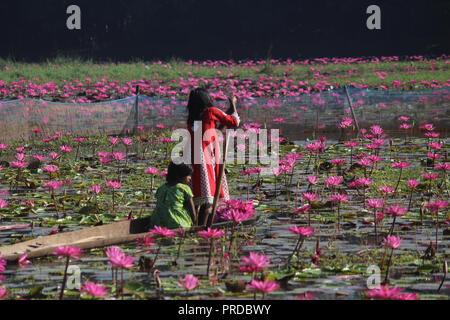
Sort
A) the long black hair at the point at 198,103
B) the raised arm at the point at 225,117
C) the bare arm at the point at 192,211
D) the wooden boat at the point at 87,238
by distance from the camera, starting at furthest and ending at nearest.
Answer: the long black hair at the point at 198,103 < the raised arm at the point at 225,117 < the bare arm at the point at 192,211 < the wooden boat at the point at 87,238

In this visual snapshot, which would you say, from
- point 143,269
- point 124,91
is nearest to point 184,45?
point 124,91

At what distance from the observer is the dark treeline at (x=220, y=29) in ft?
81.7

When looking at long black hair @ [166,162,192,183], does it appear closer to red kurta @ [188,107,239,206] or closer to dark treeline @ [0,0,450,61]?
red kurta @ [188,107,239,206]

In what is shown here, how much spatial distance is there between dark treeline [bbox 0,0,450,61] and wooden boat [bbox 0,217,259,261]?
746 inches

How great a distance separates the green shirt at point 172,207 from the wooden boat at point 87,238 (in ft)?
0.62

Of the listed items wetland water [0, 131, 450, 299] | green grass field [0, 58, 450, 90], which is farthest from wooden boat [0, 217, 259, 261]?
green grass field [0, 58, 450, 90]

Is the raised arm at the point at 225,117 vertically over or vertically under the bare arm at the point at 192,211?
over

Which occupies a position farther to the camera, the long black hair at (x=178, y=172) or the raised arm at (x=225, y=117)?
the raised arm at (x=225, y=117)

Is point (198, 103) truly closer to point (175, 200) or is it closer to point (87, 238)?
point (175, 200)

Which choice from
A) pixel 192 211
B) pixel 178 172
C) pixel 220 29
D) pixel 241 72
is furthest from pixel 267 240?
pixel 220 29

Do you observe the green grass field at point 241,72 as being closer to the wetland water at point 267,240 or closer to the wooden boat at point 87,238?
the wetland water at point 267,240

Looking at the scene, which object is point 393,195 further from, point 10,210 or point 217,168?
point 10,210

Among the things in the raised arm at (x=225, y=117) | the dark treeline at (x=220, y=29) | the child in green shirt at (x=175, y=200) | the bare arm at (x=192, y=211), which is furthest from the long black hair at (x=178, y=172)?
the dark treeline at (x=220, y=29)
